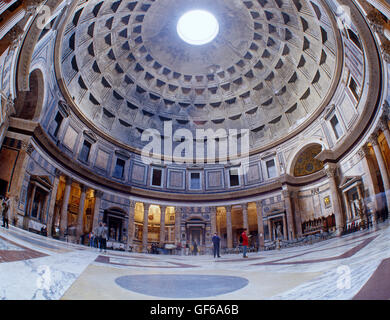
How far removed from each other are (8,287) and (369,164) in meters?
18.0

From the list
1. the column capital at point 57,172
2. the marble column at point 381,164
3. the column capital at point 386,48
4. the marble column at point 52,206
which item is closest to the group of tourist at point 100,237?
the marble column at point 52,206

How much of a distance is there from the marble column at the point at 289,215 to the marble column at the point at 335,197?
3735 millimetres

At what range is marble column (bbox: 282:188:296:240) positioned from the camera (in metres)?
20.8

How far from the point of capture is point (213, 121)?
2827cm

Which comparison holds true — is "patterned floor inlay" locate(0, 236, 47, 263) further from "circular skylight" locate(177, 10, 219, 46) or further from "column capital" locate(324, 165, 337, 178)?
"circular skylight" locate(177, 10, 219, 46)

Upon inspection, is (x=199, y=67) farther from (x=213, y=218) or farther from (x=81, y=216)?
(x=81, y=216)

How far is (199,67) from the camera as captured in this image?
26.8 meters

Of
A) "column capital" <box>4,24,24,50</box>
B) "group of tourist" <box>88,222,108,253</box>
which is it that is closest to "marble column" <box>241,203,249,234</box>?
"group of tourist" <box>88,222,108,253</box>

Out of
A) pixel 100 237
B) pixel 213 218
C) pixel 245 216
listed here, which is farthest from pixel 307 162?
pixel 100 237

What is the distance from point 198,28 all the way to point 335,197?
19.7 metres

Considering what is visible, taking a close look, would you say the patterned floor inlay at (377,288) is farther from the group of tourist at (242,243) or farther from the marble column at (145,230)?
the marble column at (145,230)

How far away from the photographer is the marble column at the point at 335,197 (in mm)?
17422

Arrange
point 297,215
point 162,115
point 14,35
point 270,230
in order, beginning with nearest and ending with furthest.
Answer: point 14,35 → point 297,215 → point 270,230 → point 162,115
